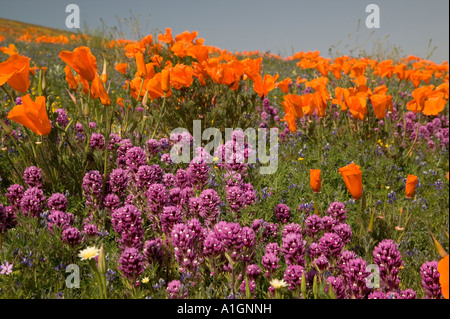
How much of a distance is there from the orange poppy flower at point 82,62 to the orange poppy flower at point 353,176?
1.92 metres

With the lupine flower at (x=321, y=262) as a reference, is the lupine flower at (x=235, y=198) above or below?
above

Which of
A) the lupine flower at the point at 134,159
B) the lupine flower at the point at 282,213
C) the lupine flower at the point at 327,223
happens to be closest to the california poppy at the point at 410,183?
the lupine flower at the point at 327,223

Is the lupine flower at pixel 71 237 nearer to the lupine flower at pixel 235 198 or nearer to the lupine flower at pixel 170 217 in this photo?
the lupine flower at pixel 170 217

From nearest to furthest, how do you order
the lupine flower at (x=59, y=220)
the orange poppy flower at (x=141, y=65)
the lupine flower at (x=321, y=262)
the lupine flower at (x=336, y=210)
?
the lupine flower at (x=321, y=262) < the lupine flower at (x=59, y=220) < the lupine flower at (x=336, y=210) < the orange poppy flower at (x=141, y=65)

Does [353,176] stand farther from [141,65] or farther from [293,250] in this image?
[141,65]

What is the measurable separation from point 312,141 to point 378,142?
1.07 metres

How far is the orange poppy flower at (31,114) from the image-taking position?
219 centimetres

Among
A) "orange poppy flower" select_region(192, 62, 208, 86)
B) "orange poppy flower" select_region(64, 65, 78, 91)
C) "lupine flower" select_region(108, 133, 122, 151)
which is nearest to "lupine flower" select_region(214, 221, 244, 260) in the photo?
"lupine flower" select_region(108, 133, 122, 151)

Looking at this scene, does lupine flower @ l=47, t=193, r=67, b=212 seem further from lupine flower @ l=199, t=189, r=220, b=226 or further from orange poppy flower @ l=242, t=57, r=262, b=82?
orange poppy flower @ l=242, t=57, r=262, b=82

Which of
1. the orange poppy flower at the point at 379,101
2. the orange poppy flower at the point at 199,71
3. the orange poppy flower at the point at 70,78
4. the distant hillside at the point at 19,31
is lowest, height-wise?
the orange poppy flower at the point at 379,101

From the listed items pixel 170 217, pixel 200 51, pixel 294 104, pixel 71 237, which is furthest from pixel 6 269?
pixel 200 51

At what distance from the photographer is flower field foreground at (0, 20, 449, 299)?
195cm
